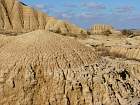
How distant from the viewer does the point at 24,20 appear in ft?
361

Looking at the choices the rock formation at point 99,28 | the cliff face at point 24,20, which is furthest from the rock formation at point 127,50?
the rock formation at point 99,28

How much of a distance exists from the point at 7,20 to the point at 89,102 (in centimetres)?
9501

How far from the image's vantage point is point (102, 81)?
13.6 metres

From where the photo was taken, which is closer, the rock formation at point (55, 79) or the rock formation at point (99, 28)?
the rock formation at point (55, 79)

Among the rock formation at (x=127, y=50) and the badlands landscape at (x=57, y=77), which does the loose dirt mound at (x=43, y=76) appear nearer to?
the badlands landscape at (x=57, y=77)

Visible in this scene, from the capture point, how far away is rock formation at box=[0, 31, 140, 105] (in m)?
13.4

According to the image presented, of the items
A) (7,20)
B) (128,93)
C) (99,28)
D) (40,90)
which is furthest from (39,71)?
(99,28)

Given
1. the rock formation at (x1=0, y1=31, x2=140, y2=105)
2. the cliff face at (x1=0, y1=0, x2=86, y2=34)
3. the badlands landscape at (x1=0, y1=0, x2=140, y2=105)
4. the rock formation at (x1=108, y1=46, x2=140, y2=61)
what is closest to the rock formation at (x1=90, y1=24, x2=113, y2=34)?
the cliff face at (x1=0, y1=0, x2=86, y2=34)

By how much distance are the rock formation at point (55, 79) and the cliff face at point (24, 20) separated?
92505 mm

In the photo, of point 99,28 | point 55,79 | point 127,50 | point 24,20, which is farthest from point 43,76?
point 99,28

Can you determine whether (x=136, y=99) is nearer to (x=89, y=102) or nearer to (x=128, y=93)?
(x=128, y=93)

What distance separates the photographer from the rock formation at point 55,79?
43.9 ft

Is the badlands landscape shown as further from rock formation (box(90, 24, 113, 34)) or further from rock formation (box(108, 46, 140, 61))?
rock formation (box(90, 24, 113, 34))

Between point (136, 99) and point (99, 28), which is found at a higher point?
point (136, 99)
